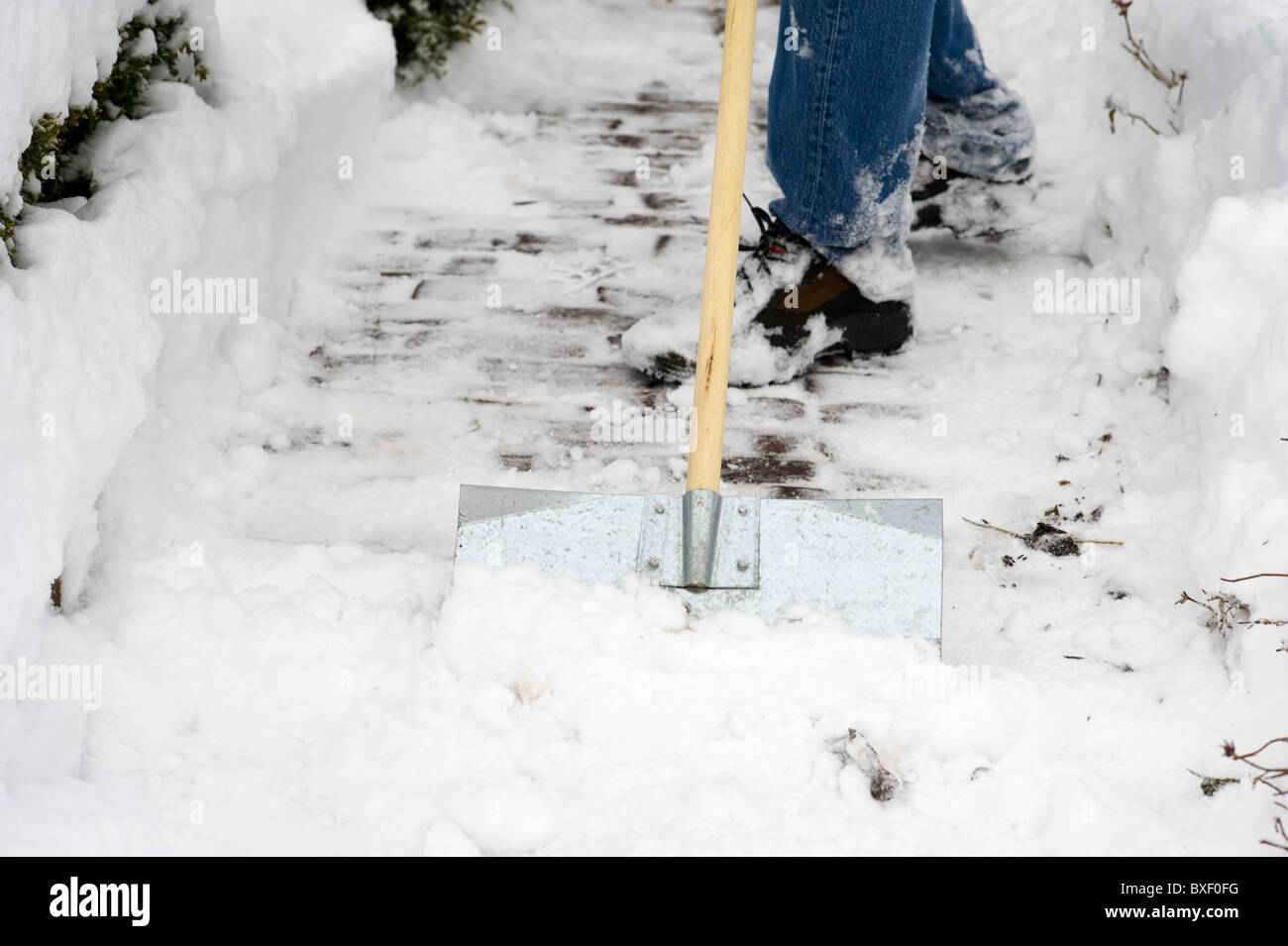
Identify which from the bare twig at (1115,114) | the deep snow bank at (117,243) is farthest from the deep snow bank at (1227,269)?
the deep snow bank at (117,243)

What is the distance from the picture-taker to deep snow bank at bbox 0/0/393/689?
1628 mm

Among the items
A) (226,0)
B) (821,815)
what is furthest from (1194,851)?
(226,0)

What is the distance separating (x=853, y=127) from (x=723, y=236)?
508 mm

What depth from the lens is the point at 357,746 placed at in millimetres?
1637

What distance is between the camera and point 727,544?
1.90m

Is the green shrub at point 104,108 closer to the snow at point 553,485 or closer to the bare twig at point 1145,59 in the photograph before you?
the snow at point 553,485

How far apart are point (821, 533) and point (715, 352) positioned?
1.15ft

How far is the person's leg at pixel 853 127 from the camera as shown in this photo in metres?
2.30

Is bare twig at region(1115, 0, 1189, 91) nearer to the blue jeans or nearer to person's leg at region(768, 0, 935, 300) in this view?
the blue jeans

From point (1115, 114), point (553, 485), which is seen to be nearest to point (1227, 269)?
point (553, 485)

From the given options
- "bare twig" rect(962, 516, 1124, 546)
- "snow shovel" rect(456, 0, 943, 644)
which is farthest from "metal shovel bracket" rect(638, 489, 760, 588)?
"bare twig" rect(962, 516, 1124, 546)
